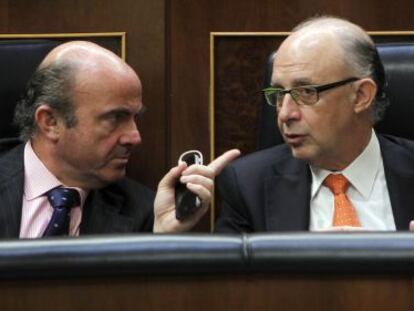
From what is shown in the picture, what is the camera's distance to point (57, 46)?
148 cm

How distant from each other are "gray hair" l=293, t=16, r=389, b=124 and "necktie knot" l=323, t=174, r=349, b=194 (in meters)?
0.12

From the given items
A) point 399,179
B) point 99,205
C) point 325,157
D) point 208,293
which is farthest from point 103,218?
point 208,293

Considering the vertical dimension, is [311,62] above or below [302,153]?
above

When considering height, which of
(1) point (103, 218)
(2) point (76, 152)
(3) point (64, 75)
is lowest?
(1) point (103, 218)

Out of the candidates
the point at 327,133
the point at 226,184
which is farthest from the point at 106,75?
the point at 327,133

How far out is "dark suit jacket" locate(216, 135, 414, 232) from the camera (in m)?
1.31

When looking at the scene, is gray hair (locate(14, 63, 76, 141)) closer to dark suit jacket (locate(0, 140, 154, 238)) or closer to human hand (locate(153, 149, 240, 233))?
dark suit jacket (locate(0, 140, 154, 238))

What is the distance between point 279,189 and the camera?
53.1 inches

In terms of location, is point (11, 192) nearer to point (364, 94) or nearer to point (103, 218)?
point (103, 218)

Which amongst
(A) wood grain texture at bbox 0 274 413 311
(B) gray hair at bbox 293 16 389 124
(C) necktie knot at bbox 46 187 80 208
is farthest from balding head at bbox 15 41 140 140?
(A) wood grain texture at bbox 0 274 413 311

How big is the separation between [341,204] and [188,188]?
0.86 ft

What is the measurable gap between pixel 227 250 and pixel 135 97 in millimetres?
761

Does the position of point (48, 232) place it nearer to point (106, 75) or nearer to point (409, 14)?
point (106, 75)

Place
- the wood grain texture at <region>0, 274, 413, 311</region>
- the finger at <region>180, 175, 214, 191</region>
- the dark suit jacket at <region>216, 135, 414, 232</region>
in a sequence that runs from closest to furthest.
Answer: the wood grain texture at <region>0, 274, 413, 311</region>
the finger at <region>180, 175, 214, 191</region>
the dark suit jacket at <region>216, 135, 414, 232</region>
